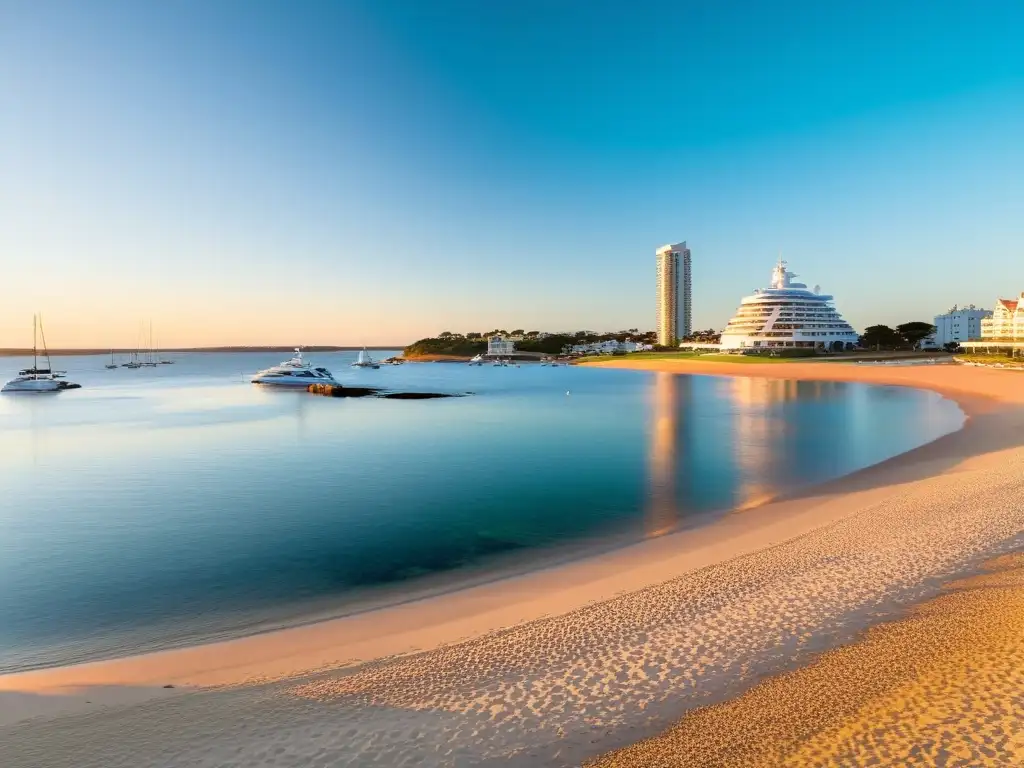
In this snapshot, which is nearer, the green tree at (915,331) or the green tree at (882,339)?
the green tree at (882,339)

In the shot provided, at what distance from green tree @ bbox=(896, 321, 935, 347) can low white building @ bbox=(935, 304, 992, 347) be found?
2.93 m

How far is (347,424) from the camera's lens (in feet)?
151

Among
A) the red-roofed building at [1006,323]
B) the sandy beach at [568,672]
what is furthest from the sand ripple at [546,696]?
the red-roofed building at [1006,323]

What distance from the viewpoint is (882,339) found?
565 feet

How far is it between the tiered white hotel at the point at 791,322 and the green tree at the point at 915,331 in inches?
1746

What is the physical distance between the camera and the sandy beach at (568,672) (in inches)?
251

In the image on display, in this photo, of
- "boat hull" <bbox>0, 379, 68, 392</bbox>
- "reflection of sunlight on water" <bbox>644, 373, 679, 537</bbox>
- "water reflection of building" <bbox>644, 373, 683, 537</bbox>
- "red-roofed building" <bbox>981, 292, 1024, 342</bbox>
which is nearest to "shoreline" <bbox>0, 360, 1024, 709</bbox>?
"water reflection of building" <bbox>644, 373, 683, 537</bbox>

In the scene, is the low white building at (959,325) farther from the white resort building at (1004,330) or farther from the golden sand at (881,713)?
the golden sand at (881,713)

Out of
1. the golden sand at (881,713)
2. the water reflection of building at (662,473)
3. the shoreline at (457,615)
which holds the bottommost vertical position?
the water reflection of building at (662,473)

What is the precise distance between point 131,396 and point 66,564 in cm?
7472

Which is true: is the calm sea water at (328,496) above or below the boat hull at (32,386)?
below

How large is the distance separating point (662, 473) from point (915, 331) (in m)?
199

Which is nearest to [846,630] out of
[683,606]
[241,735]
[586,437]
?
[683,606]

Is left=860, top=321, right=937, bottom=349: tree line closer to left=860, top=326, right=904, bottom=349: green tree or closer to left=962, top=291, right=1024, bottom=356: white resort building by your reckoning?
left=860, top=326, right=904, bottom=349: green tree
